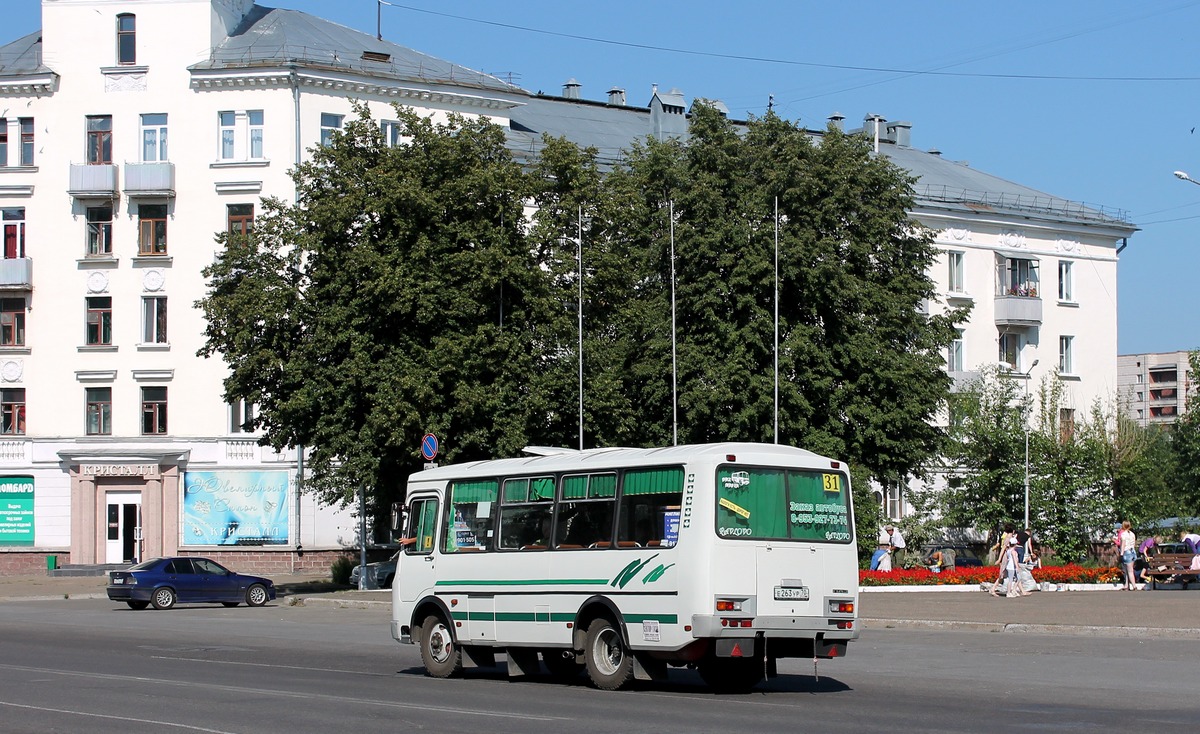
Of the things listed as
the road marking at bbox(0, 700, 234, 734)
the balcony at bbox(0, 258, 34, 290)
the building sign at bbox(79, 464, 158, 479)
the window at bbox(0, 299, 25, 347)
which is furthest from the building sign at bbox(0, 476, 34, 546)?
the road marking at bbox(0, 700, 234, 734)

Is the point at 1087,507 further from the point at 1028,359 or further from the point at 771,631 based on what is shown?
the point at 771,631

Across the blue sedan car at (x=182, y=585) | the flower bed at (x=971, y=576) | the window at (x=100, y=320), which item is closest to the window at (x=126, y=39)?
the window at (x=100, y=320)

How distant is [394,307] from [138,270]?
74.3ft

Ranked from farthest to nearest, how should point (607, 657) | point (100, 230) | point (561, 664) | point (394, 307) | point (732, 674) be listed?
1. point (100, 230)
2. point (394, 307)
3. point (561, 664)
4. point (732, 674)
5. point (607, 657)

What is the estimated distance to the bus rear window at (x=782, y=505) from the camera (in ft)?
52.9

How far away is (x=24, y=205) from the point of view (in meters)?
55.3

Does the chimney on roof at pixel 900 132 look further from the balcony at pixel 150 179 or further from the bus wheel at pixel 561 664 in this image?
the bus wheel at pixel 561 664

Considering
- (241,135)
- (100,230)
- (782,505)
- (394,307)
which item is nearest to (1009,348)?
(241,135)

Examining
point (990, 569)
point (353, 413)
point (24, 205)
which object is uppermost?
point (24, 205)

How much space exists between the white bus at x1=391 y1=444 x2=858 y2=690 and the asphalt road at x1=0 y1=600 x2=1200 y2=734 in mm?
494

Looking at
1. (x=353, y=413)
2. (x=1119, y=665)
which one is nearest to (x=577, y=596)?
(x=1119, y=665)

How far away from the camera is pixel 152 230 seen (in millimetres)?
54625

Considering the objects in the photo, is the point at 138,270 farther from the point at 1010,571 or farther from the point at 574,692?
the point at 574,692

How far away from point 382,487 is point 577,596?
2189 cm
